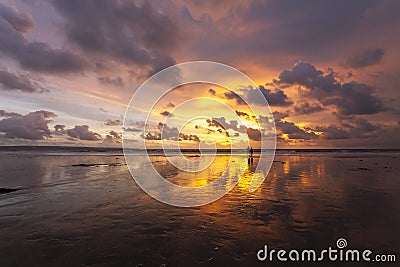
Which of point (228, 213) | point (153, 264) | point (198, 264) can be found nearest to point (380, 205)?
point (228, 213)

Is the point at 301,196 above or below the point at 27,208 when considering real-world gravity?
above

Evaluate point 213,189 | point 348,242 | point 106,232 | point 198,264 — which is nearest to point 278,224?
point 348,242

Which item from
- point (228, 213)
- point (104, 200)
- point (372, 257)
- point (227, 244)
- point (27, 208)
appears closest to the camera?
point (372, 257)

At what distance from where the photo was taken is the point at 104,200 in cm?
1517

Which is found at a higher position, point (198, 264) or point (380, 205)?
point (380, 205)

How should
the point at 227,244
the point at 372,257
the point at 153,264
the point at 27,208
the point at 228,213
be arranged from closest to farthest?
the point at 153,264 → the point at 372,257 → the point at 227,244 → the point at 228,213 → the point at 27,208

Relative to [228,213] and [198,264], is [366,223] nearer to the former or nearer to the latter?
[228,213]

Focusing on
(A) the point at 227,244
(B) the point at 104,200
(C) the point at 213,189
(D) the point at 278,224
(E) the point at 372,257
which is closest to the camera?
(E) the point at 372,257

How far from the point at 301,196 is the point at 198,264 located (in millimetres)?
11591

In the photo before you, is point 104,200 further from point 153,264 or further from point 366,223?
point 366,223

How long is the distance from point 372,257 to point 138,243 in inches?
304

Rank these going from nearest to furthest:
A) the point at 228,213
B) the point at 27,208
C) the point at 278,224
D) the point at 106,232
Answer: the point at 106,232 < the point at 278,224 < the point at 228,213 < the point at 27,208

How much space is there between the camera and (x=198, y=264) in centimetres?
692

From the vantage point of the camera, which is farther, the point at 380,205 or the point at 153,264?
the point at 380,205
